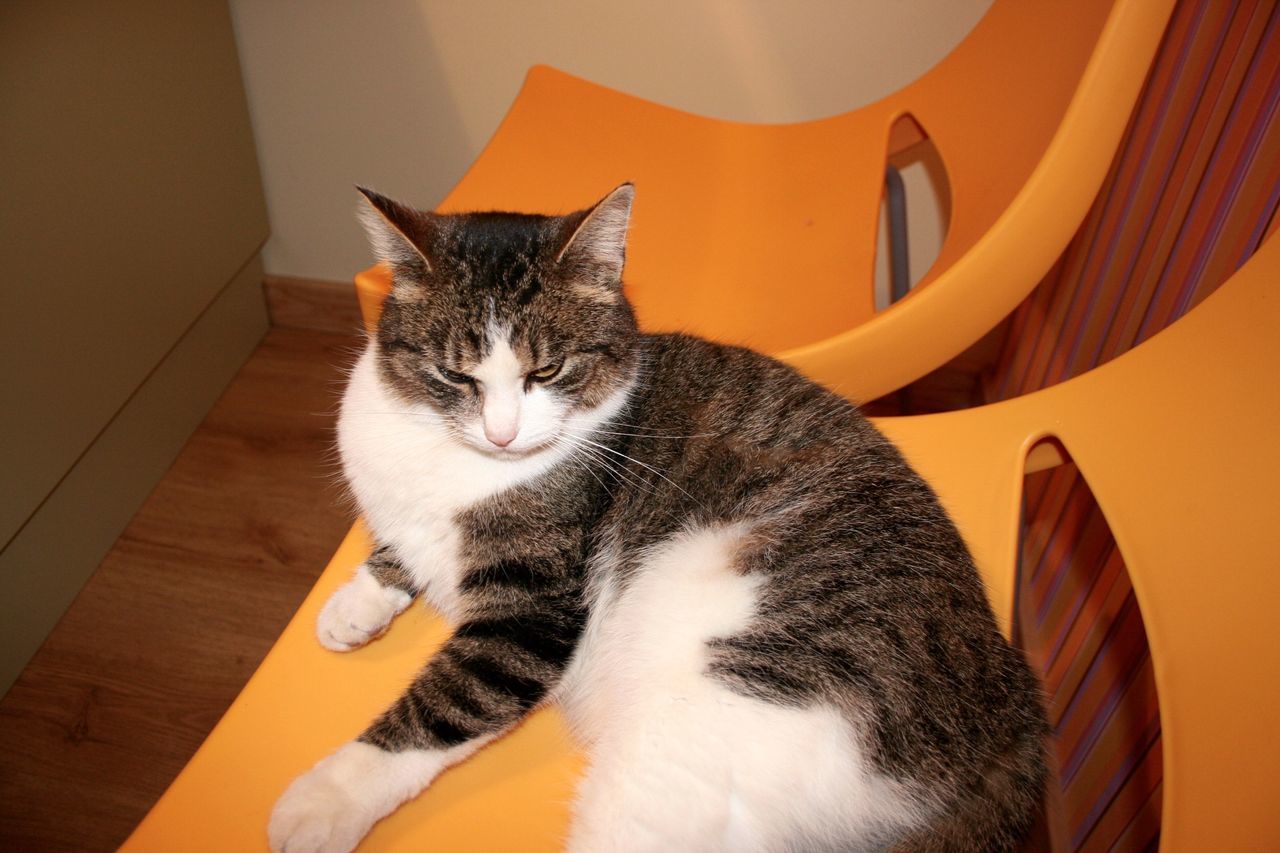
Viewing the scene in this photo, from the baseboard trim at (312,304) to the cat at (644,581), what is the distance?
1.45m

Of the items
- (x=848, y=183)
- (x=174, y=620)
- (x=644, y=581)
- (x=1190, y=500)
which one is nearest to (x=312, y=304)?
(x=174, y=620)

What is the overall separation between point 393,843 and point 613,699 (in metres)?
0.30

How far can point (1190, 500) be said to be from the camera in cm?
107

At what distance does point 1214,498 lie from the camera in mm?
1051

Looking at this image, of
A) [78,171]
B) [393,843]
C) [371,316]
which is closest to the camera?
[393,843]

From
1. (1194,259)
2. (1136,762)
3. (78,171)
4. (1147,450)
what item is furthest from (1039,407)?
(78,171)

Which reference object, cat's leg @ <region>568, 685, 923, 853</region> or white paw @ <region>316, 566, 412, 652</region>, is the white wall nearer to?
white paw @ <region>316, 566, 412, 652</region>

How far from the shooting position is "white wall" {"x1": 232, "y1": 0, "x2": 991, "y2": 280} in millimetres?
A: 2045

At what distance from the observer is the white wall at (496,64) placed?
6.71 ft

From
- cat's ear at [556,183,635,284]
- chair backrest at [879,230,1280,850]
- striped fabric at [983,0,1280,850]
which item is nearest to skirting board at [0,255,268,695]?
cat's ear at [556,183,635,284]

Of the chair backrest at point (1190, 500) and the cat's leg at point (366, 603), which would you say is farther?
the cat's leg at point (366, 603)

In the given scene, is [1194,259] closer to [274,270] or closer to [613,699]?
[613,699]

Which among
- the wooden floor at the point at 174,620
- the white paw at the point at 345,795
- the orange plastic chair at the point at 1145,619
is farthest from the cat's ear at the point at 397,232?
the white paw at the point at 345,795

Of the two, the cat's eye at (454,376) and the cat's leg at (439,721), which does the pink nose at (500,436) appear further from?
the cat's leg at (439,721)
